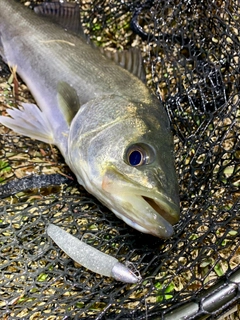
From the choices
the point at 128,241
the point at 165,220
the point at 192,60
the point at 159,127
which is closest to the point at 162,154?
the point at 159,127

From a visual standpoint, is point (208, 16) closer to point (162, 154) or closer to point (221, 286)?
point (162, 154)

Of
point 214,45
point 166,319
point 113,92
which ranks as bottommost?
point 166,319

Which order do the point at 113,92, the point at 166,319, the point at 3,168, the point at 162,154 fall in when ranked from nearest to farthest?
the point at 166,319, the point at 162,154, the point at 113,92, the point at 3,168

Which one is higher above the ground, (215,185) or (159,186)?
(159,186)

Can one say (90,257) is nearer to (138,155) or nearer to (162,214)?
(162,214)

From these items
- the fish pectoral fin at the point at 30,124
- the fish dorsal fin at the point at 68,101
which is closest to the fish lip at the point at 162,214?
the fish dorsal fin at the point at 68,101

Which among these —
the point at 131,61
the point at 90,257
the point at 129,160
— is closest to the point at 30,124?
the point at 131,61

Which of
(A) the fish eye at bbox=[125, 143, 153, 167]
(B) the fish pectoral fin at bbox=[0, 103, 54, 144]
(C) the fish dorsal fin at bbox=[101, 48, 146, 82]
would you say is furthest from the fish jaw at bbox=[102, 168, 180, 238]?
(C) the fish dorsal fin at bbox=[101, 48, 146, 82]

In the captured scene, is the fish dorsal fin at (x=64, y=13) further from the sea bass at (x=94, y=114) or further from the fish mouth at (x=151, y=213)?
the fish mouth at (x=151, y=213)
